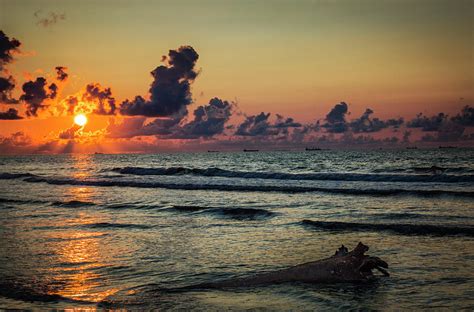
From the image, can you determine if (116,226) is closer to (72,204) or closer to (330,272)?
(72,204)

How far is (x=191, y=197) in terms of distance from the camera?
30688 millimetres

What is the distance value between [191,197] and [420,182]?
19.2 meters

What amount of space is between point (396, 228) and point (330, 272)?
781 centimetres

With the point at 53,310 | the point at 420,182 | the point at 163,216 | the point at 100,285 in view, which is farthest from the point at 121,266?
the point at 420,182

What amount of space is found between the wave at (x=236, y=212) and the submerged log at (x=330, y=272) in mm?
10075

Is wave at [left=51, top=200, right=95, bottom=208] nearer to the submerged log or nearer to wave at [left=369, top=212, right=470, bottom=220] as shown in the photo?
wave at [left=369, top=212, right=470, bottom=220]

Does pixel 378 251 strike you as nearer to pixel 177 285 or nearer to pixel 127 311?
pixel 177 285

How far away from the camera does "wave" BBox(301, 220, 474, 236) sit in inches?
602

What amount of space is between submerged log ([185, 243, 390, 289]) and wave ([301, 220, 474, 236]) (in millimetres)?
6735

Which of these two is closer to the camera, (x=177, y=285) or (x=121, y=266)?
(x=177, y=285)

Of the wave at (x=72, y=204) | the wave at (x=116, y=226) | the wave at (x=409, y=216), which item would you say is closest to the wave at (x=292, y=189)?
the wave at (x=409, y=216)

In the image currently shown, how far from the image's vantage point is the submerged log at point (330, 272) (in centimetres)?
917

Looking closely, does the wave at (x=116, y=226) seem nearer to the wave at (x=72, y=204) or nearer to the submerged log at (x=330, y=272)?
the wave at (x=72, y=204)

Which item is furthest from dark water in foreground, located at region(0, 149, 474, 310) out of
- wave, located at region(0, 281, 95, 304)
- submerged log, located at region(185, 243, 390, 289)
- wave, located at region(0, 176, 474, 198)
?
wave, located at region(0, 176, 474, 198)
